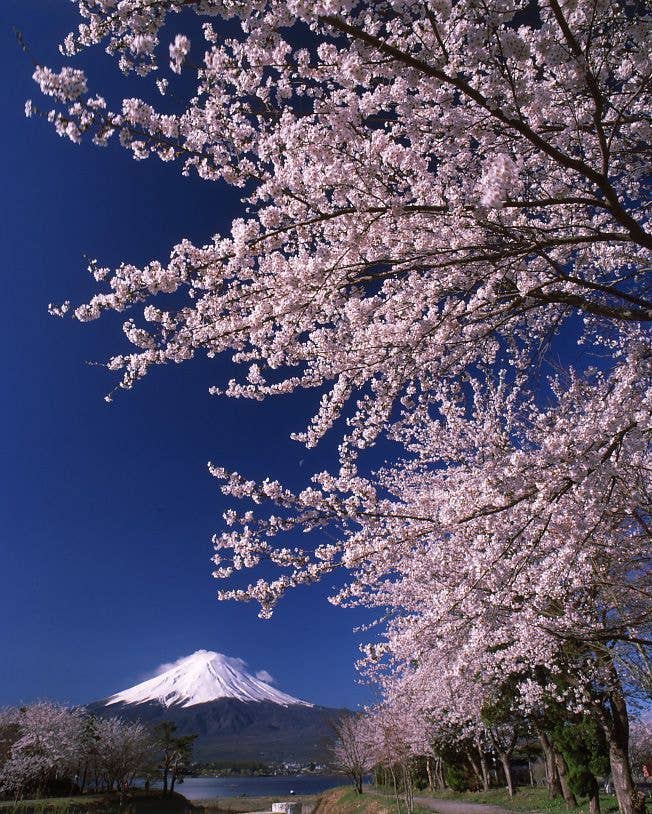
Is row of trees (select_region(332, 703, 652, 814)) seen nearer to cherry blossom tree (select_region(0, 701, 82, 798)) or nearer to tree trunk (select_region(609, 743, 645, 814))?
tree trunk (select_region(609, 743, 645, 814))

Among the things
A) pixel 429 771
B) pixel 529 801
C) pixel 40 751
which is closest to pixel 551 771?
pixel 529 801

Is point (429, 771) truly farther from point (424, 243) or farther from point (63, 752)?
point (424, 243)

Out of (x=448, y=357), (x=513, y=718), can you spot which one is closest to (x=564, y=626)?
(x=448, y=357)

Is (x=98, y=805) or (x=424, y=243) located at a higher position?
(x=424, y=243)

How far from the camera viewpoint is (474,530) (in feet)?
17.7

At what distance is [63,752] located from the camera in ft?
101

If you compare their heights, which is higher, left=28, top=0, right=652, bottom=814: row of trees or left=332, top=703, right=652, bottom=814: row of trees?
left=28, top=0, right=652, bottom=814: row of trees

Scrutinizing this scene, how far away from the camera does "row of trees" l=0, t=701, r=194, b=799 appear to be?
28.6 meters

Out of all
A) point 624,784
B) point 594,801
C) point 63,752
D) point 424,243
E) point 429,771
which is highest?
point 424,243

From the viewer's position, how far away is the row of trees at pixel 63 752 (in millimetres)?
28578

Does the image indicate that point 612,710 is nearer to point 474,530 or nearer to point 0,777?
point 474,530

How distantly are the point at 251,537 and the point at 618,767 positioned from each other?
9.43m

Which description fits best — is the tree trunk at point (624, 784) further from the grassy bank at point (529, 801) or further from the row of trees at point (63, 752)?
the row of trees at point (63, 752)

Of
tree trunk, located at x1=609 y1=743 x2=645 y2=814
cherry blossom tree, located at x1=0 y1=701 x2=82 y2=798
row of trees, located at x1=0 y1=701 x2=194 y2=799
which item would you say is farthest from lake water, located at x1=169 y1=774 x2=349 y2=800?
tree trunk, located at x1=609 y1=743 x2=645 y2=814
